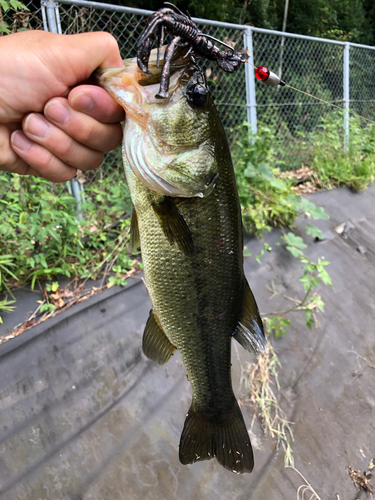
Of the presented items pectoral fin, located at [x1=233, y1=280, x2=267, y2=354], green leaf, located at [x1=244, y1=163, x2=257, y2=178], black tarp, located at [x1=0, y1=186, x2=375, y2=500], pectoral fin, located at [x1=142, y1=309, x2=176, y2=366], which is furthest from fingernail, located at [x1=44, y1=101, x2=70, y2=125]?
green leaf, located at [x1=244, y1=163, x2=257, y2=178]

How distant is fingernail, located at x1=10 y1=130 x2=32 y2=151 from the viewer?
4.01 ft

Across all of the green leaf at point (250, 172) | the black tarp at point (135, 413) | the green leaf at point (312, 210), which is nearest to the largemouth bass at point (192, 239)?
the black tarp at point (135, 413)

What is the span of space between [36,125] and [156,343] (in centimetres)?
99

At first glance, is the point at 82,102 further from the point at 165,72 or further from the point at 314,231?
the point at 314,231

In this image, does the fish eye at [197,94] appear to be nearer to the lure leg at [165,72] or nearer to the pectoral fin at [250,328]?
the lure leg at [165,72]

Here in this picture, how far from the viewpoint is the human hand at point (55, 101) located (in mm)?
1037

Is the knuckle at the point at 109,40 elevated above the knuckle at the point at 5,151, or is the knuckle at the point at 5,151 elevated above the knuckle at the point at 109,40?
the knuckle at the point at 109,40

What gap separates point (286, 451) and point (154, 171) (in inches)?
81.4

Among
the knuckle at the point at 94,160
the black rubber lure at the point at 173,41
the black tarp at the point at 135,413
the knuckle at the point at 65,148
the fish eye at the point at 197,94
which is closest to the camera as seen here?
the black rubber lure at the point at 173,41

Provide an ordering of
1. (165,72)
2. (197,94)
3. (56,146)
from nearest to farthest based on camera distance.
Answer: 1. (165,72)
2. (197,94)
3. (56,146)

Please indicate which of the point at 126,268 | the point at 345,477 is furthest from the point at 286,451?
the point at 126,268

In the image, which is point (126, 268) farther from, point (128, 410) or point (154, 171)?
point (154, 171)

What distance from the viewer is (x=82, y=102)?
106 cm

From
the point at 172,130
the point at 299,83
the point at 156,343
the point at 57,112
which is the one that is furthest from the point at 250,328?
the point at 299,83
